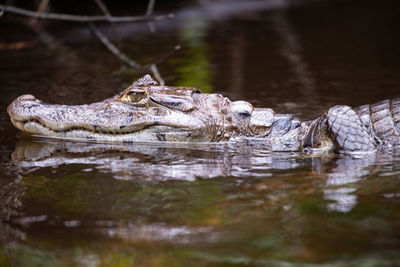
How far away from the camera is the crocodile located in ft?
16.4

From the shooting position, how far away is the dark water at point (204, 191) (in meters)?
2.84

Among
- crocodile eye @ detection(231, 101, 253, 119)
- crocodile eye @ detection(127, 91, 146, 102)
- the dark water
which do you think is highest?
crocodile eye @ detection(127, 91, 146, 102)

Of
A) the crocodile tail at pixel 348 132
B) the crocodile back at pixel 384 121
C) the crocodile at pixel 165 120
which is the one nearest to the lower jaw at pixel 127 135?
the crocodile at pixel 165 120

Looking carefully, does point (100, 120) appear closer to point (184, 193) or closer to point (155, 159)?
point (155, 159)

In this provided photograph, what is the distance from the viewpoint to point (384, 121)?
482 cm

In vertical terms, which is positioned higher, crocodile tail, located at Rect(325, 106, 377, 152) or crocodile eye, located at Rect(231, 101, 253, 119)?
crocodile eye, located at Rect(231, 101, 253, 119)

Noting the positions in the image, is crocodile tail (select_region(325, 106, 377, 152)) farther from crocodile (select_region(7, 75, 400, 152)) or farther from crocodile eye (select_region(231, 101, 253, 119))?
crocodile eye (select_region(231, 101, 253, 119))

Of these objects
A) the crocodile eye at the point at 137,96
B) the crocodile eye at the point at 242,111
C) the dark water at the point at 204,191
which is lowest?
the dark water at the point at 204,191

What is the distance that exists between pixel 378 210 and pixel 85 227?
1.76 m

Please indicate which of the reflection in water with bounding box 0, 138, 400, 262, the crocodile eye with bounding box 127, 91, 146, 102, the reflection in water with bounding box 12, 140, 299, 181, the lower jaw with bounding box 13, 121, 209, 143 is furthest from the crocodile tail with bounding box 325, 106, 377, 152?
the crocodile eye with bounding box 127, 91, 146, 102

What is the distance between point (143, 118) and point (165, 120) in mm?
206

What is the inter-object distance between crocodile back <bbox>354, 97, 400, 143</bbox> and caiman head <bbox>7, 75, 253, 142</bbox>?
1.08 metres

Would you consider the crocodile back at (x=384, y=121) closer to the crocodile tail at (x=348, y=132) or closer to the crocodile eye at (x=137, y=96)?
the crocodile tail at (x=348, y=132)

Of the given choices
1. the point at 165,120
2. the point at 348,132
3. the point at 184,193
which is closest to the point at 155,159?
the point at 165,120
